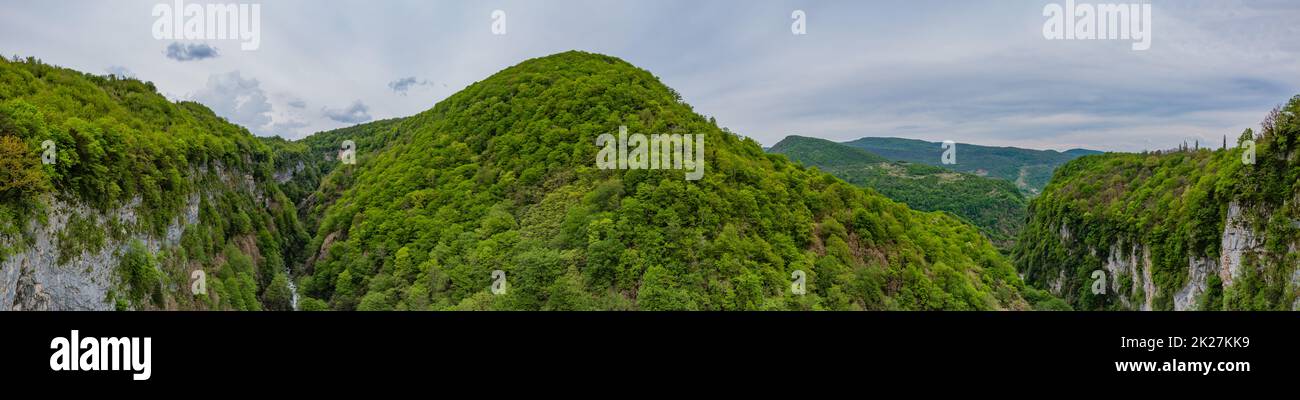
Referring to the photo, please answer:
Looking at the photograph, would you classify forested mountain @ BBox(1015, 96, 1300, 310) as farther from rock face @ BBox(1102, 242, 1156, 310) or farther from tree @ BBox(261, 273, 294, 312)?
tree @ BBox(261, 273, 294, 312)

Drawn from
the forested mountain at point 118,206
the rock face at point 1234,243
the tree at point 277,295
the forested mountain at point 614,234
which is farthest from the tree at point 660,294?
the rock face at point 1234,243

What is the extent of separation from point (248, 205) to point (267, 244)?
373cm

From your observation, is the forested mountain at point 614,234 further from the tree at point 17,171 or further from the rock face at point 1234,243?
the tree at point 17,171

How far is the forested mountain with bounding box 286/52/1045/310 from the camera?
37875 millimetres

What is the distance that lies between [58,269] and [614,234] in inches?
1043

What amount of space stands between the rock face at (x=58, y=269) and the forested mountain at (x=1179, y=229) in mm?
72182

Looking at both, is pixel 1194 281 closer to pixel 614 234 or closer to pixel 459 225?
pixel 614 234

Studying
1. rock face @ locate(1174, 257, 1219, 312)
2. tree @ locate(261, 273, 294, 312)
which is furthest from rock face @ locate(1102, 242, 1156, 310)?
tree @ locate(261, 273, 294, 312)
